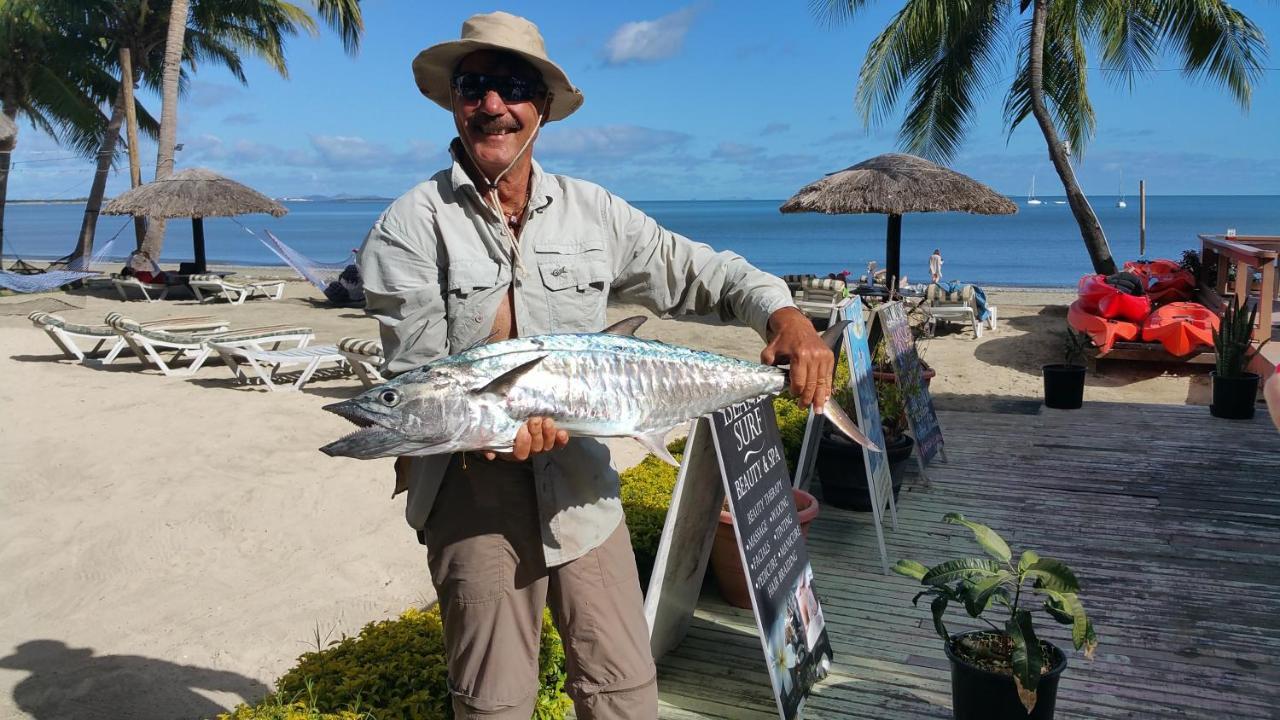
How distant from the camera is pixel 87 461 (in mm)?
7961

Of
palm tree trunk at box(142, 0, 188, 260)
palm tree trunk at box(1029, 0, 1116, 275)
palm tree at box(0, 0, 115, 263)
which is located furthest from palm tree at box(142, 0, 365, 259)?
palm tree trunk at box(1029, 0, 1116, 275)

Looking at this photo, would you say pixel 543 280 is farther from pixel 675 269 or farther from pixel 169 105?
pixel 169 105

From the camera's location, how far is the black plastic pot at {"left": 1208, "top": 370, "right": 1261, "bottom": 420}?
7840mm

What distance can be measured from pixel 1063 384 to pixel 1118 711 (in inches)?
217

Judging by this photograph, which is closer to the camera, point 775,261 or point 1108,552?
point 1108,552

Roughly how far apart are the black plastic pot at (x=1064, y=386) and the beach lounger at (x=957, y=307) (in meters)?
7.28

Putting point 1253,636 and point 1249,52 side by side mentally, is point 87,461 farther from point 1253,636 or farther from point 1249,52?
point 1249,52

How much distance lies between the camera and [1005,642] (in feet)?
11.0

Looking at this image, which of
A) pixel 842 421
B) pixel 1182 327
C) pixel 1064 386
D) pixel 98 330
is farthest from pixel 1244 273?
pixel 98 330

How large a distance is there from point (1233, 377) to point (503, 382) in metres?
7.94

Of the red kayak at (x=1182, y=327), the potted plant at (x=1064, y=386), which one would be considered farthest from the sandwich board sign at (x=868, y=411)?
the red kayak at (x=1182, y=327)

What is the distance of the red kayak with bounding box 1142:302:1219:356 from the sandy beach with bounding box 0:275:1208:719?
1.65 ft

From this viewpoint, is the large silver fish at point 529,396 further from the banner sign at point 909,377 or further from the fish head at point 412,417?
the banner sign at point 909,377

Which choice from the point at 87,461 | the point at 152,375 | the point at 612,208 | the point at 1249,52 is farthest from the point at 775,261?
the point at 612,208
